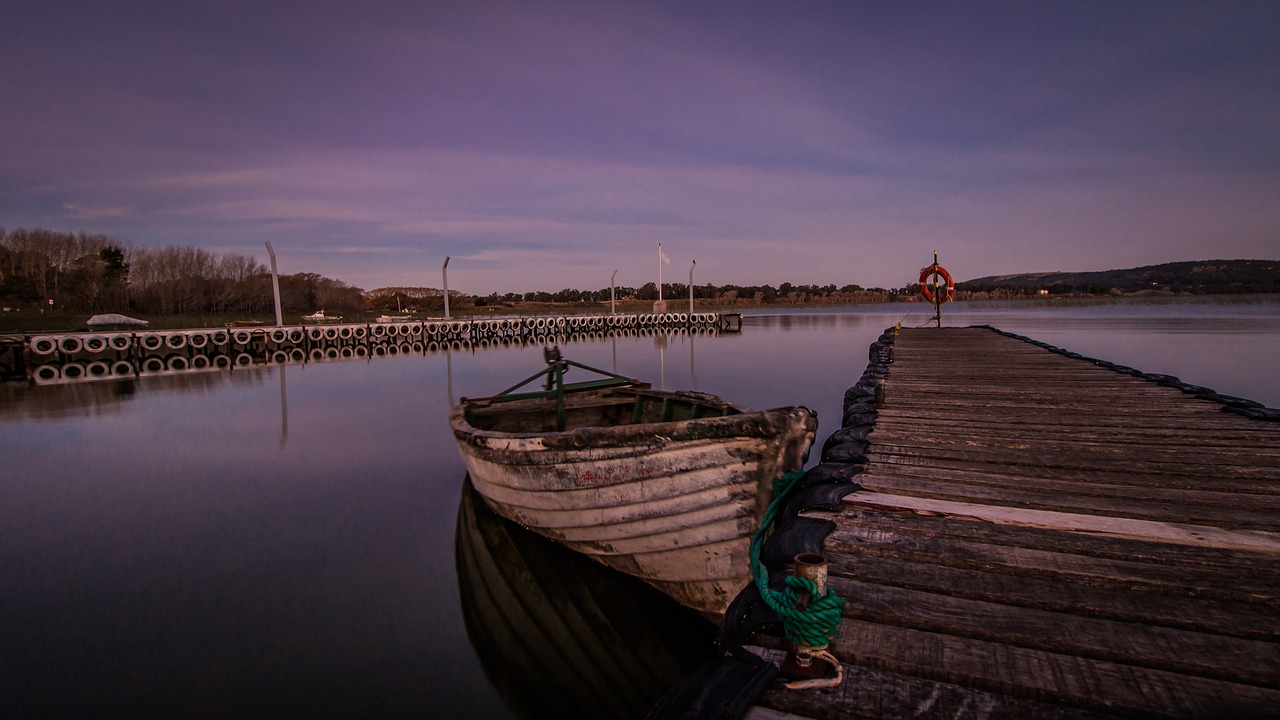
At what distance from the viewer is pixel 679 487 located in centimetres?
475

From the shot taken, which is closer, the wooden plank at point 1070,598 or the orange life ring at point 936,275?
the wooden plank at point 1070,598

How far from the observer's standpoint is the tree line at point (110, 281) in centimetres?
5647

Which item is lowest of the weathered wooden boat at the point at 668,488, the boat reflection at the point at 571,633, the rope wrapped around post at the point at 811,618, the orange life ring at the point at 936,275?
the boat reflection at the point at 571,633

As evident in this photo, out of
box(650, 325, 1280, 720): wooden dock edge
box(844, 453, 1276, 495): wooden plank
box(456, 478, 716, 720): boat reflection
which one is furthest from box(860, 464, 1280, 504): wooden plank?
box(456, 478, 716, 720): boat reflection

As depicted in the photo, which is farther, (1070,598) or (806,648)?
(1070,598)

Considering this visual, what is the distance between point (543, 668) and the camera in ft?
16.2

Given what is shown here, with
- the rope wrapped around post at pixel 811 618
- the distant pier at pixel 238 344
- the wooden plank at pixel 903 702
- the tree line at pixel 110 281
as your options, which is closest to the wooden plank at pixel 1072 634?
the wooden plank at pixel 903 702

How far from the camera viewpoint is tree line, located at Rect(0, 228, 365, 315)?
185ft

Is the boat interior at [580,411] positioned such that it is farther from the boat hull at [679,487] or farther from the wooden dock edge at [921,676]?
the wooden dock edge at [921,676]

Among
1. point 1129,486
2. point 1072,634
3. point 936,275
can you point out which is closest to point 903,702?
point 1072,634

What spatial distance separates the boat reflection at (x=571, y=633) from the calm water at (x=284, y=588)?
0.8 inches

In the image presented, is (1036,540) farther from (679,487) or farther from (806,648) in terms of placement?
(679,487)

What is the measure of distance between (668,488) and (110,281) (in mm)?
76768

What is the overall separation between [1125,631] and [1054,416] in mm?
4575
